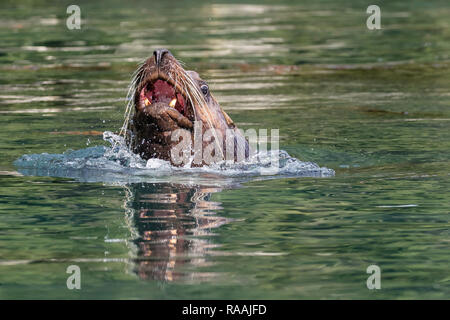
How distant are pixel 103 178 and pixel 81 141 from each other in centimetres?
239

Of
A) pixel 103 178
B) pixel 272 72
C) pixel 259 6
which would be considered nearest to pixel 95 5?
pixel 259 6

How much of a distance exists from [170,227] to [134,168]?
78.3 inches

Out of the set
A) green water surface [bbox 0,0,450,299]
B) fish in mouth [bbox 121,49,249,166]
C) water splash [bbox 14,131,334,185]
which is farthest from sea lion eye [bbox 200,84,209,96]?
green water surface [bbox 0,0,450,299]

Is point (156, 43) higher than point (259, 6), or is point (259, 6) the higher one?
point (259, 6)

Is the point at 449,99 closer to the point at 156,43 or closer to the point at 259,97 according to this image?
the point at 259,97

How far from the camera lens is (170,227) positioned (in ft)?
20.7

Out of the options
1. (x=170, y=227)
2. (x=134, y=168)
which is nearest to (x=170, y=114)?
(x=134, y=168)

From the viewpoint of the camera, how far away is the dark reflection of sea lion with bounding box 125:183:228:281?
5.39 m

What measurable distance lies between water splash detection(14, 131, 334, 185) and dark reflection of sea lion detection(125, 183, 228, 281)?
10.3 inches

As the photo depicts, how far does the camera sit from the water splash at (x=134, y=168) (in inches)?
317

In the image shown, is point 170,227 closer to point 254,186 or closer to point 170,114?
point 170,114

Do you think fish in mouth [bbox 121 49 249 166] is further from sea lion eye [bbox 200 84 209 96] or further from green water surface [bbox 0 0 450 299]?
green water surface [bbox 0 0 450 299]

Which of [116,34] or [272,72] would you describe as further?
[116,34]

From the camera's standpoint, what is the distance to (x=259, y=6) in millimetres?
28438
